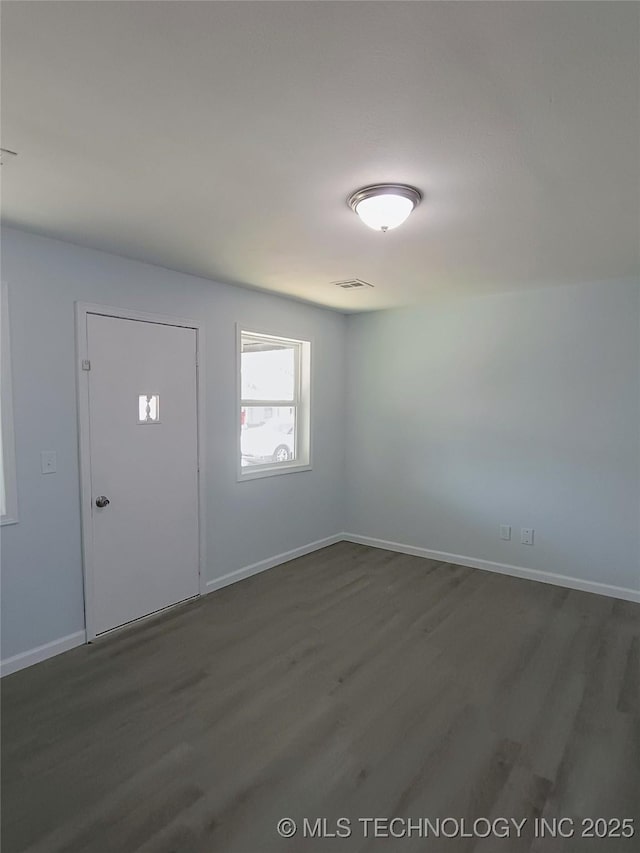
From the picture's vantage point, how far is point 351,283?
379 cm

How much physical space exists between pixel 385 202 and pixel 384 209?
30mm

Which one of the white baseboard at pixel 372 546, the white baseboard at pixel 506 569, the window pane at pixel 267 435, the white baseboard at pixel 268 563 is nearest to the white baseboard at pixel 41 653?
the white baseboard at pixel 372 546

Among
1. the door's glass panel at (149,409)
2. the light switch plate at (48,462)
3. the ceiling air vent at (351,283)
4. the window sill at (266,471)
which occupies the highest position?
the ceiling air vent at (351,283)

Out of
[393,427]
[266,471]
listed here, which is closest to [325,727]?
[266,471]

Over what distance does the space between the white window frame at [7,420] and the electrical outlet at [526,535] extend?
152 inches

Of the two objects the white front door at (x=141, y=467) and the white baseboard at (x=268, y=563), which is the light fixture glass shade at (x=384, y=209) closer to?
the white front door at (x=141, y=467)

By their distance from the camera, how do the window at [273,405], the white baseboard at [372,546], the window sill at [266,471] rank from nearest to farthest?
1. the white baseboard at [372,546]
2. the window sill at [266,471]
3. the window at [273,405]

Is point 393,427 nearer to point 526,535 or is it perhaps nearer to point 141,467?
point 526,535

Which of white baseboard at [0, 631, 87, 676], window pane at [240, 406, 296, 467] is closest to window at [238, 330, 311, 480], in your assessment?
window pane at [240, 406, 296, 467]

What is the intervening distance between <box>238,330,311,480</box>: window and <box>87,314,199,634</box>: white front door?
631 millimetres

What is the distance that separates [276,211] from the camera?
237 cm

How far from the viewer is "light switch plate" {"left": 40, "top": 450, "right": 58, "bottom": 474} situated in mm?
2852

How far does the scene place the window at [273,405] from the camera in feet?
14.2

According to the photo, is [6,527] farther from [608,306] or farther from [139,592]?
[608,306]
